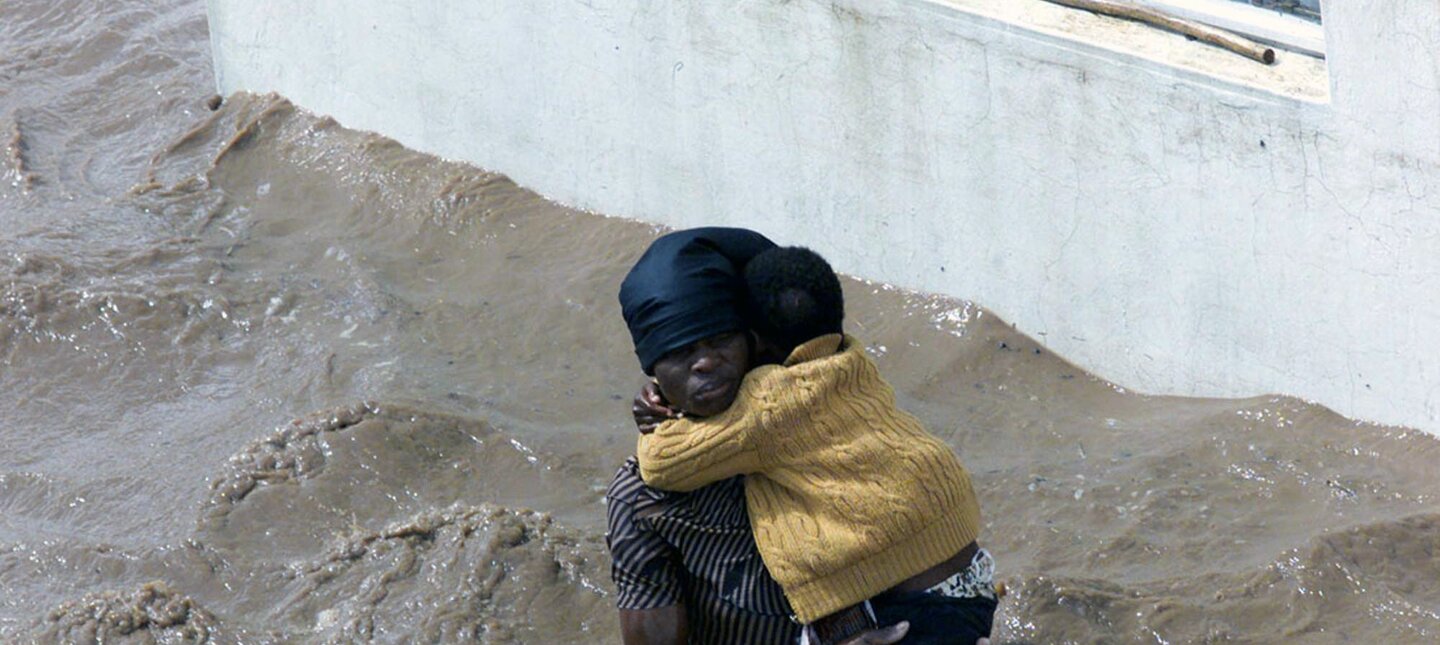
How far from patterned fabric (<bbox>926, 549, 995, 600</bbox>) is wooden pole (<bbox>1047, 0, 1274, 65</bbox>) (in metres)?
2.68

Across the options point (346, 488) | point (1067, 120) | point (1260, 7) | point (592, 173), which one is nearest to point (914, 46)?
point (1067, 120)

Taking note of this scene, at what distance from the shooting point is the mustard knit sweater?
2514mm

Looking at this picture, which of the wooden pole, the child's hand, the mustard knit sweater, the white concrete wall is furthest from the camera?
the wooden pole

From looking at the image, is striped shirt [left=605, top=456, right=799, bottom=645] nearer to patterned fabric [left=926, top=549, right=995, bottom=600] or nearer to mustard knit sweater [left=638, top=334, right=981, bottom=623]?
mustard knit sweater [left=638, top=334, right=981, bottom=623]

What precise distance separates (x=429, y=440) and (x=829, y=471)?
287cm

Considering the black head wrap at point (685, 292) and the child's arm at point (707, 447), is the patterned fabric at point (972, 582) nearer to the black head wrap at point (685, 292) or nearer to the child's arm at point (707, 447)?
the child's arm at point (707, 447)

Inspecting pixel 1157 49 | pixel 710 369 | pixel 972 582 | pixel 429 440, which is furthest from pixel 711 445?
pixel 1157 49

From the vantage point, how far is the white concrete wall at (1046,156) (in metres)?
4.52

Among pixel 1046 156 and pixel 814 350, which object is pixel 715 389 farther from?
pixel 1046 156

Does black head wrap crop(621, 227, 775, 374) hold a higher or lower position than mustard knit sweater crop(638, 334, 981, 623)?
higher

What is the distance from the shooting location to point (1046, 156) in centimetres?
521

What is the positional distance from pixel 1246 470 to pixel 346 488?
8.99ft

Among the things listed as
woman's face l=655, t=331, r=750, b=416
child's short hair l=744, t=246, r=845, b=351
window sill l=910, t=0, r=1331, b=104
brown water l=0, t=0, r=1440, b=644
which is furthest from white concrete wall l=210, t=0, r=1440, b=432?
woman's face l=655, t=331, r=750, b=416

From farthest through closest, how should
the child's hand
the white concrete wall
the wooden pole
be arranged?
the wooden pole
the white concrete wall
the child's hand
